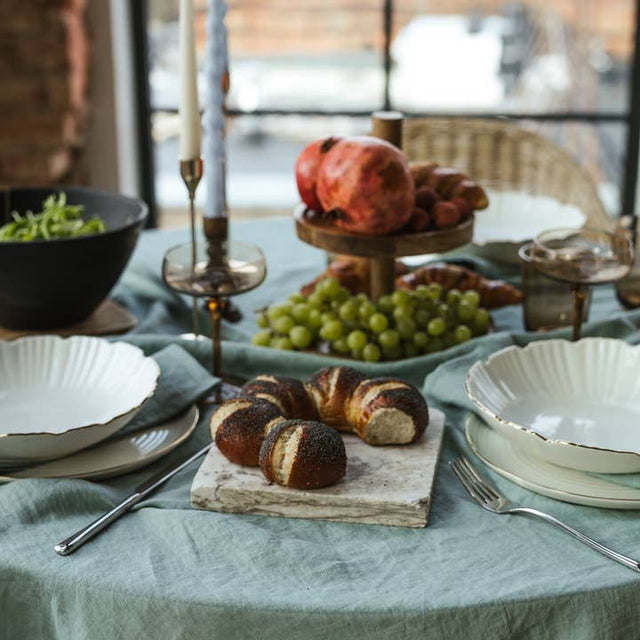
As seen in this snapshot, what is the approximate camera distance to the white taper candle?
113cm

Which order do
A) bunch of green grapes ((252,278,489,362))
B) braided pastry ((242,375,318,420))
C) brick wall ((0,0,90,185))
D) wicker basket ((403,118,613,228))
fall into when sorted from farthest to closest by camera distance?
brick wall ((0,0,90,185))
wicker basket ((403,118,613,228))
bunch of green grapes ((252,278,489,362))
braided pastry ((242,375,318,420))

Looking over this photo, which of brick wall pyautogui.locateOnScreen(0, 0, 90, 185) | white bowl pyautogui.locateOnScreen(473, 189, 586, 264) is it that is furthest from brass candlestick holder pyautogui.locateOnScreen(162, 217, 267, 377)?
brick wall pyautogui.locateOnScreen(0, 0, 90, 185)

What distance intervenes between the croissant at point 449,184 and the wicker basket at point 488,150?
1.04 m

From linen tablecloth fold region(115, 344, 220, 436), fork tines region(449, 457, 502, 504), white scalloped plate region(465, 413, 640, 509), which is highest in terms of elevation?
linen tablecloth fold region(115, 344, 220, 436)

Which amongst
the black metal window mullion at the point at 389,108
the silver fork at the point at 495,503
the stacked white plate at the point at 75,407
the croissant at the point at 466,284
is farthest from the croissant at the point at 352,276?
the black metal window mullion at the point at 389,108

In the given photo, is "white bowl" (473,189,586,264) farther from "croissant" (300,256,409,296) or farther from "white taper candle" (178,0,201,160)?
"white taper candle" (178,0,201,160)

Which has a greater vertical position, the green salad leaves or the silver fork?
the green salad leaves

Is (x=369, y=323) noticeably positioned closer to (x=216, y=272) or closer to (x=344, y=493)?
(x=216, y=272)

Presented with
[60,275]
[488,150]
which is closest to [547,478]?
[60,275]

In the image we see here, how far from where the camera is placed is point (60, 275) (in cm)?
126

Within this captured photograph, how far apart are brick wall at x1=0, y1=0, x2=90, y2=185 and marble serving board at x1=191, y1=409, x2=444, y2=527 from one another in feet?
7.23

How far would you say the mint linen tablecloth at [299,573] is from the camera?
0.76 meters

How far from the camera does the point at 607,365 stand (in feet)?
3.67

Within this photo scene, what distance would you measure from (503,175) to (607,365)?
139 centimetres
